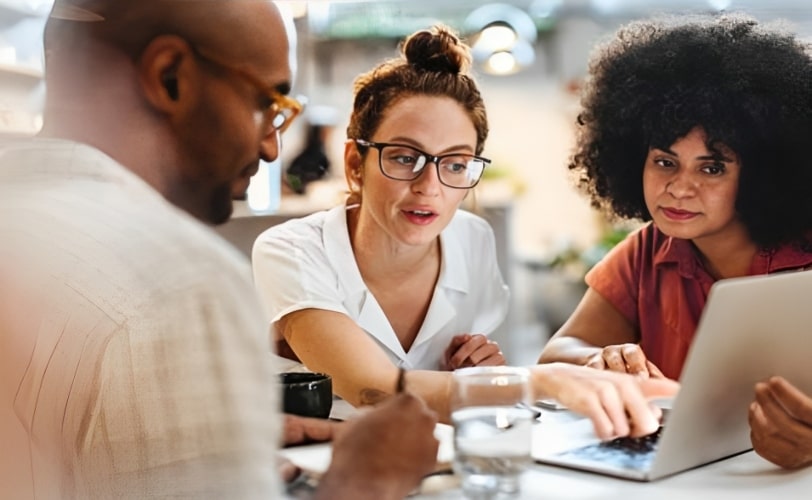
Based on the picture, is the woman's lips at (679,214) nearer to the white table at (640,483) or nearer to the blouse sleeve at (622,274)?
the blouse sleeve at (622,274)

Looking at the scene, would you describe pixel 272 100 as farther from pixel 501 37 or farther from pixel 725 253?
pixel 725 253

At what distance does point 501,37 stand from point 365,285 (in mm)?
270

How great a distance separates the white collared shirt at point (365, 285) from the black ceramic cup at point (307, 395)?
61 millimetres

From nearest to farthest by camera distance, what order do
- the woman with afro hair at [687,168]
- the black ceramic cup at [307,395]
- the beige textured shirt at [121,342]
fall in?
the beige textured shirt at [121,342]
the black ceramic cup at [307,395]
the woman with afro hair at [687,168]

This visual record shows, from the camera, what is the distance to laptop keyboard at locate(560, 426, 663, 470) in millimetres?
1064

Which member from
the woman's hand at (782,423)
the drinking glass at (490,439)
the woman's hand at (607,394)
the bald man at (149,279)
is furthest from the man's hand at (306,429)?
the woman's hand at (782,423)

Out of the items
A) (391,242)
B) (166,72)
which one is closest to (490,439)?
(391,242)

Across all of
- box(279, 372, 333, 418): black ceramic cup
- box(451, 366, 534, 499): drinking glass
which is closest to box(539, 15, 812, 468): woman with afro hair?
box(451, 366, 534, 499): drinking glass

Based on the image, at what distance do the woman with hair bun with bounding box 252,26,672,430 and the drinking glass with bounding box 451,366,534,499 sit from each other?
0.03 metres

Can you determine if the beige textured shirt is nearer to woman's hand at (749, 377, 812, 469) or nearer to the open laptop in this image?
the open laptop

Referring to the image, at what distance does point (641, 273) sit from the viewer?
3.92 feet

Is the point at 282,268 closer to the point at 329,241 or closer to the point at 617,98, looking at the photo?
the point at 329,241

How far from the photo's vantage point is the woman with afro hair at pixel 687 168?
44.9 inches

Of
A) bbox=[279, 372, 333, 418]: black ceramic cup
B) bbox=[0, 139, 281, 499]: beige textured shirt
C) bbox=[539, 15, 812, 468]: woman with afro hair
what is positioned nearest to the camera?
bbox=[0, 139, 281, 499]: beige textured shirt
